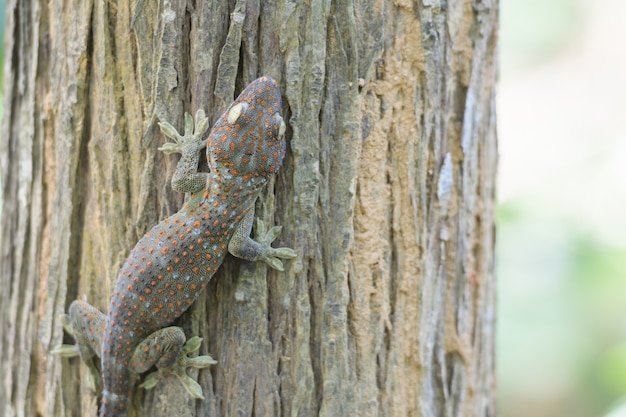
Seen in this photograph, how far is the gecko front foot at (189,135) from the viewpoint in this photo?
7.92 feet

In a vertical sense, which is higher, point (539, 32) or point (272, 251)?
point (539, 32)

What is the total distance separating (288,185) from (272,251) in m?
0.27

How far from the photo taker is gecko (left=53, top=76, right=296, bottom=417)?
242 cm

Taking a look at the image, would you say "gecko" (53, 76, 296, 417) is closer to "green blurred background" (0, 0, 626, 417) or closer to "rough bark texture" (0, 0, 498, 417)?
"rough bark texture" (0, 0, 498, 417)

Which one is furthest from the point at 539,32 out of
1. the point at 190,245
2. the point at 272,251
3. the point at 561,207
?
the point at 190,245

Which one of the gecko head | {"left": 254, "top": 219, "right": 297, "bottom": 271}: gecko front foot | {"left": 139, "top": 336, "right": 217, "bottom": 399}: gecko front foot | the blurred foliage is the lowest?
{"left": 139, "top": 336, "right": 217, "bottom": 399}: gecko front foot

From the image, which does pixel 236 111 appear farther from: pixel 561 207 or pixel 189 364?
pixel 561 207

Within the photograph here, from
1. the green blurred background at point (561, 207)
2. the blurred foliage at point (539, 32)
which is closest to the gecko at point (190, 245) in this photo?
the green blurred background at point (561, 207)

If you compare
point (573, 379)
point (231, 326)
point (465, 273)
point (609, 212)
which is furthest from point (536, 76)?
point (231, 326)

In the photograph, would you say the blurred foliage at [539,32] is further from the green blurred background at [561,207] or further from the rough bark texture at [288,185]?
the rough bark texture at [288,185]

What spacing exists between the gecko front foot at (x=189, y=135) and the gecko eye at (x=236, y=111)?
0.33 feet

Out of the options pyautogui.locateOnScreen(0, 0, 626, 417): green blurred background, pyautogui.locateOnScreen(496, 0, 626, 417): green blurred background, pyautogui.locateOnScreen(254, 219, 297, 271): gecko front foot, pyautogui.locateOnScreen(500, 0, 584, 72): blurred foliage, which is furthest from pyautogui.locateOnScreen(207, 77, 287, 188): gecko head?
pyautogui.locateOnScreen(500, 0, 584, 72): blurred foliage

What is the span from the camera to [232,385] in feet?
8.18

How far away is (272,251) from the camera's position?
2.42 m
